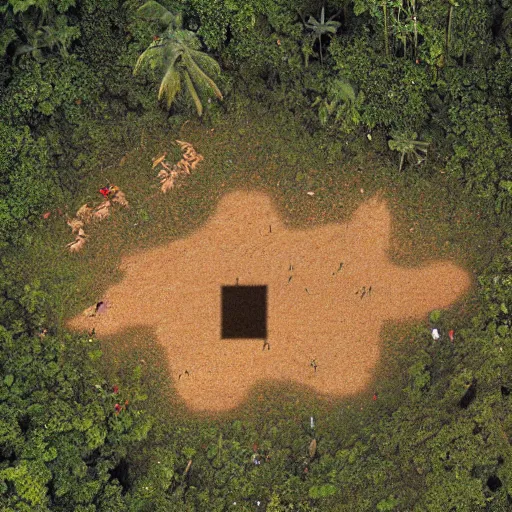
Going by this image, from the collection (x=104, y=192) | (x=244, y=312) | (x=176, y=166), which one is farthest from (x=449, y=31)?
(x=104, y=192)

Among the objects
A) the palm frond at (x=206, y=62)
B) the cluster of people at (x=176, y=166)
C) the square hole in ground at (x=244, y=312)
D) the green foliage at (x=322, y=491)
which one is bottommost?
the green foliage at (x=322, y=491)

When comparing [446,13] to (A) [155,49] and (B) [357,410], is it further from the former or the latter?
(B) [357,410]

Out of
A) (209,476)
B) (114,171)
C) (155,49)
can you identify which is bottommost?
(209,476)

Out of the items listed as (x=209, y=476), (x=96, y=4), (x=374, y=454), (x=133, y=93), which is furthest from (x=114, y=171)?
(x=374, y=454)

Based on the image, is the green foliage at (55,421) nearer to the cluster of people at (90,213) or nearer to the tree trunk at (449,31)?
the cluster of people at (90,213)

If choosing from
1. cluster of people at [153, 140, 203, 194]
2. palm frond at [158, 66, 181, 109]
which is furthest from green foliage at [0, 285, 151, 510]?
palm frond at [158, 66, 181, 109]

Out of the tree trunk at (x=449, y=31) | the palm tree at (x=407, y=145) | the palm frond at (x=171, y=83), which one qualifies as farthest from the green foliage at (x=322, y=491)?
the tree trunk at (x=449, y=31)

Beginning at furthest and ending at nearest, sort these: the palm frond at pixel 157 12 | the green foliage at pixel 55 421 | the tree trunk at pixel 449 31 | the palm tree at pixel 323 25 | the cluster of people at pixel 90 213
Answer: the cluster of people at pixel 90 213 → the palm tree at pixel 323 25 → the tree trunk at pixel 449 31 → the palm frond at pixel 157 12 → the green foliage at pixel 55 421
